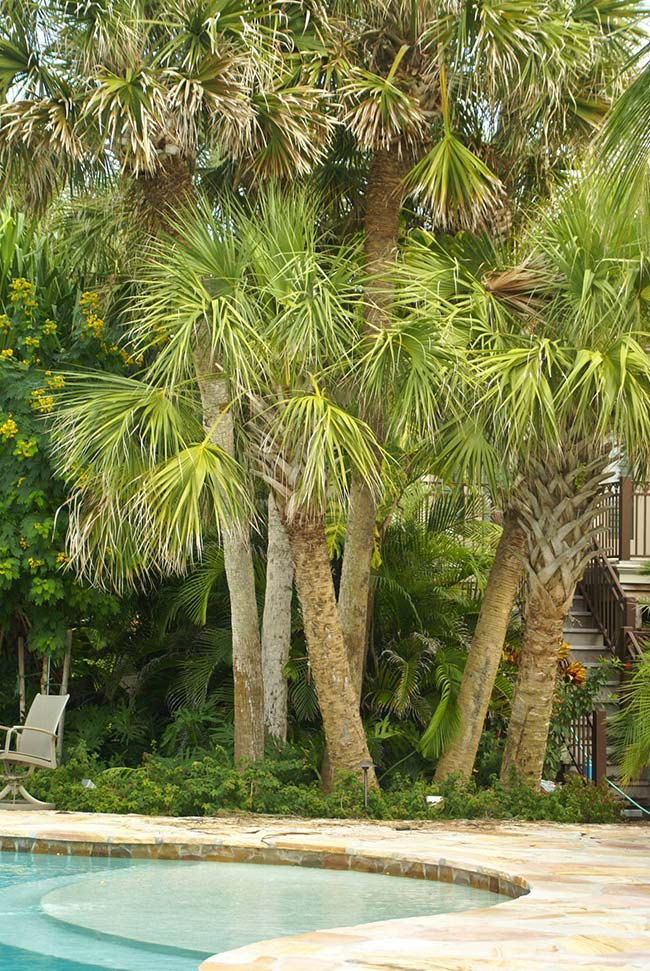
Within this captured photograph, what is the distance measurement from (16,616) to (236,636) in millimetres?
2962

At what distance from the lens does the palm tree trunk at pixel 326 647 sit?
10.4 m

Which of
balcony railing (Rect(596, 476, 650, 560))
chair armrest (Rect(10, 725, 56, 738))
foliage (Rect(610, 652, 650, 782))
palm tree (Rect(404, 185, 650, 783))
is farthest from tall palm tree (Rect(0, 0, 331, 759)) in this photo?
balcony railing (Rect(596, 476, 650, 560))

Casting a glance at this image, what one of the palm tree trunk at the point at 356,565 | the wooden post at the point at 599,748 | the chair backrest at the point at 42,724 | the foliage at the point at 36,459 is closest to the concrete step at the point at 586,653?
the wooden post at the point at 599,748

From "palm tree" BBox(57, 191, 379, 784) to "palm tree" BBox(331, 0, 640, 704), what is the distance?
2.06 ft

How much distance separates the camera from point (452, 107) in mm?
11367

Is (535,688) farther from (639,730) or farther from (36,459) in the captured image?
(36,459)

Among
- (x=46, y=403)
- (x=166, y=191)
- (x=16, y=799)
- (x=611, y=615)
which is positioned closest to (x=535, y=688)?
(x=611, y=615)

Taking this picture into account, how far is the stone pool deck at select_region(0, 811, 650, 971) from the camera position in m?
5.09

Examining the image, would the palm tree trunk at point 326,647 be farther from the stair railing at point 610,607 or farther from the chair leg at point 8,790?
the stair railing at point 610,607

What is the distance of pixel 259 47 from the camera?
10.1m

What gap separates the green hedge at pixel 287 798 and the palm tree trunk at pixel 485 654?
316mm

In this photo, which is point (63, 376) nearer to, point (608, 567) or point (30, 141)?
point (30, 141)

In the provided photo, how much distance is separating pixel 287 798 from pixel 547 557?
9.55 ft

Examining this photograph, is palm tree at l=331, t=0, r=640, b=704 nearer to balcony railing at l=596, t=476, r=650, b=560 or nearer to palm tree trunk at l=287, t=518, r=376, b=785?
palm tree trunk at l=287, t=518, r=376, b=785
